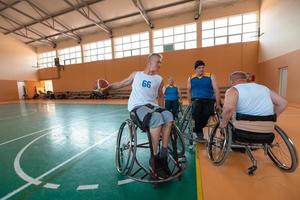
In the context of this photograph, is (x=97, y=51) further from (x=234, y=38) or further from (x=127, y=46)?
(x=234, y=38)

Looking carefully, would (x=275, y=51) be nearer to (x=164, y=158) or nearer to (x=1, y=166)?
(x=164, y=158)

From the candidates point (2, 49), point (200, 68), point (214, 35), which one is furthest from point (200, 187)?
point (2, 49)

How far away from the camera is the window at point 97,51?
1608cm

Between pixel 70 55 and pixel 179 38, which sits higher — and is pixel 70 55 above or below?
below

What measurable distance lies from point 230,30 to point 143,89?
39.9 feet

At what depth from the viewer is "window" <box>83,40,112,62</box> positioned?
16083 millimetres

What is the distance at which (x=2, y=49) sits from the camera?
16891 millimetres

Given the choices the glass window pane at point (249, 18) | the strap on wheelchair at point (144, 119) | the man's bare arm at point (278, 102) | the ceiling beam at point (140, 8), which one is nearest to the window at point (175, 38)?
the ceiling beam at point (140, 8)

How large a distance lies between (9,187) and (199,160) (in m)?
2.39

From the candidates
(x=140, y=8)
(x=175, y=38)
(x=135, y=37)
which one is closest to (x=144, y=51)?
(x=135, y=37)

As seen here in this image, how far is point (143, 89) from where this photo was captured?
2129 millimetres

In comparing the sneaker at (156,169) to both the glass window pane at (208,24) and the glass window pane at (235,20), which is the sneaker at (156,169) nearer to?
the glass window pane at (208,24)

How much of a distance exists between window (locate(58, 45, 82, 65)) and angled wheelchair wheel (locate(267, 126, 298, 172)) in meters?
18.0

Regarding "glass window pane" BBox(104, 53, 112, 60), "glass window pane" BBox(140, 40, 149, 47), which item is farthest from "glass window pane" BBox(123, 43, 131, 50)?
"glass window pane" BBox(104, 53, 112, 60)
